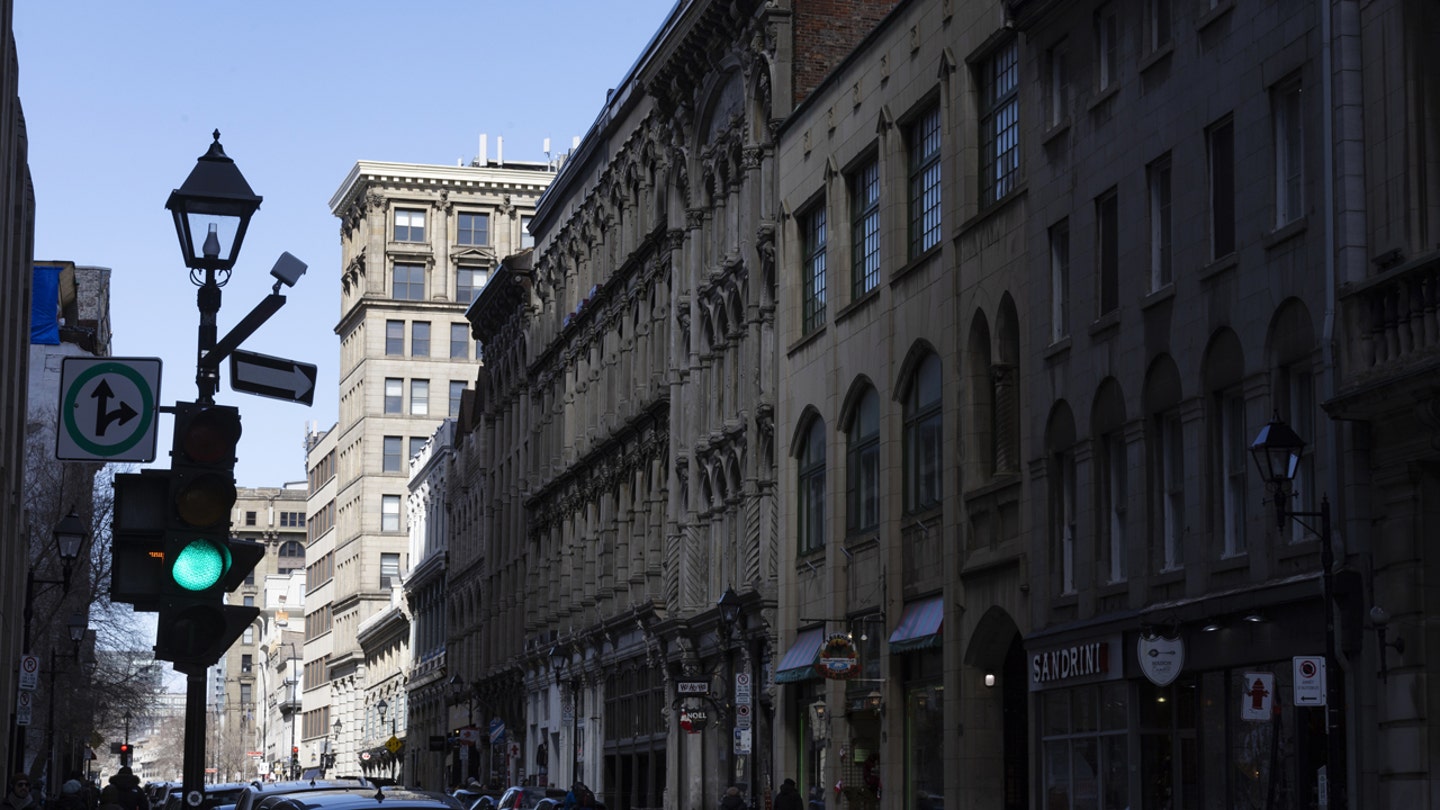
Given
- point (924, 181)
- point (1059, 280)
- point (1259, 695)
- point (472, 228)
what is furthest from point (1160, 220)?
point (472, 228)

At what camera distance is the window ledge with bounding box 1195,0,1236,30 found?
28219 mm

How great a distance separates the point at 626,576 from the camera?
210ft

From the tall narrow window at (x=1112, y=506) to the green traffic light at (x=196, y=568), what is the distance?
810 inches

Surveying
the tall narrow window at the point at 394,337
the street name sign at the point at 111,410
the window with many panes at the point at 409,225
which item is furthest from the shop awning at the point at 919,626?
the tall narrow window at the point at 394,337

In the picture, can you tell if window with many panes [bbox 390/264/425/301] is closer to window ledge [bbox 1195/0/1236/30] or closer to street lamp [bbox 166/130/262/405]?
window ledge [bbox 1195/0/1236/30]

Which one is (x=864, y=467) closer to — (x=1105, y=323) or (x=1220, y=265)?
(x=1105, y=323)

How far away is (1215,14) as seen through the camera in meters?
28.5

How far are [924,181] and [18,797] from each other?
Answer: 72.5 ft

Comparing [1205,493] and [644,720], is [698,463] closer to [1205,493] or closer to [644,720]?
[644,720]

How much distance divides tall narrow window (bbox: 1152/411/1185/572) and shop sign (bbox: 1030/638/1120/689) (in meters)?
1.74

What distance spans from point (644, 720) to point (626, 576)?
483 cm

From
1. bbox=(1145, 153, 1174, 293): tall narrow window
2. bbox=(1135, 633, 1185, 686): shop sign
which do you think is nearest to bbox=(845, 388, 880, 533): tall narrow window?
bbox=(1145, 153, 1174, 293): tall narrow window

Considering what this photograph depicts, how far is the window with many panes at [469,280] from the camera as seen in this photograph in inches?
5295

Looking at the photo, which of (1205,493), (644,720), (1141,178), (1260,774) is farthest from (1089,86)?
(644,720)
